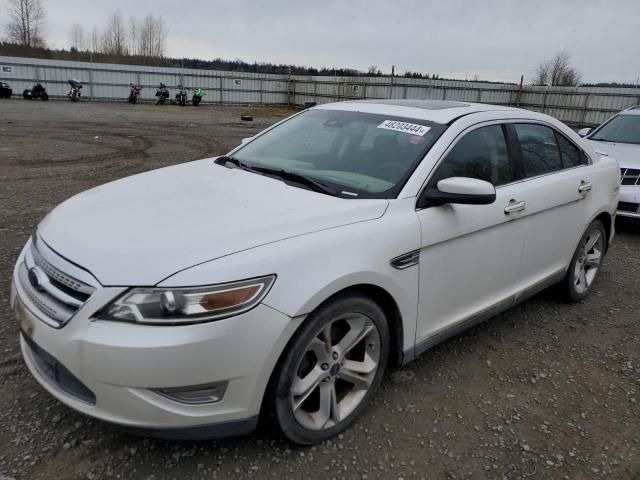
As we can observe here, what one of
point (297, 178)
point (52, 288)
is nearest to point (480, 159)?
point (297, 178)

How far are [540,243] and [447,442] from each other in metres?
1.70

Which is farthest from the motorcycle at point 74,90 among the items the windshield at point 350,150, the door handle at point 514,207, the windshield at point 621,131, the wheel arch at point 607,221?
the door handle at point 514,207

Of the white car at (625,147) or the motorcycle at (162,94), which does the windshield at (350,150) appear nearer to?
the white car at (625,147)

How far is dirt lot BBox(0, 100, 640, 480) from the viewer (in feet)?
7.84

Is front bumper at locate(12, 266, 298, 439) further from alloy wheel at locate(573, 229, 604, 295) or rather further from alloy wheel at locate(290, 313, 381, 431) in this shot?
alloy wheel at locate(573, 229, 604, 295)

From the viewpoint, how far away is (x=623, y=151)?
287 inches

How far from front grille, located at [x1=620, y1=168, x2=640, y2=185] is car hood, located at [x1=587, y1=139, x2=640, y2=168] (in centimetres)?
8

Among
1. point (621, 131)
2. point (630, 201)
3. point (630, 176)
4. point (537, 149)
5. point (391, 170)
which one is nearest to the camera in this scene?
point (391, 170)

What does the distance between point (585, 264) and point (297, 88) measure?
29.4m

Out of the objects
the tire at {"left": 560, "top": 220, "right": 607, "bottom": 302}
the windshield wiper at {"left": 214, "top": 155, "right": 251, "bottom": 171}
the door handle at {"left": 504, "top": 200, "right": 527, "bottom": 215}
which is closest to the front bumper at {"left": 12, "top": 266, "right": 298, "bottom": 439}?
the windshield wiper at {"left": 214, "top": 155, "right": 251, "bottom": 171}

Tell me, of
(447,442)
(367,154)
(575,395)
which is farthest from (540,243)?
(447,442)

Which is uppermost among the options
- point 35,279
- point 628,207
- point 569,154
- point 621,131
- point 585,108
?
point 585,108

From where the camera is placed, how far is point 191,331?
1.98 metres

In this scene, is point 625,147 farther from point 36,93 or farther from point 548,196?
point 36,93
